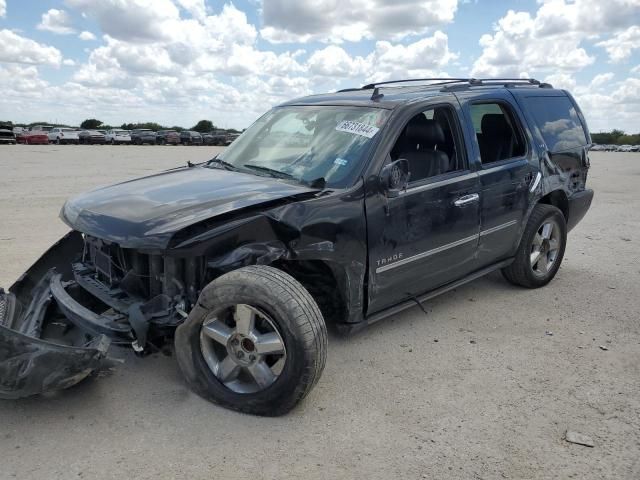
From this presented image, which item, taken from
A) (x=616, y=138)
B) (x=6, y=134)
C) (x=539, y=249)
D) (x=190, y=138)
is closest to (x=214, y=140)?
(x=190, y=138)

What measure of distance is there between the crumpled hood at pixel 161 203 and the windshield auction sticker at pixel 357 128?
620 mm

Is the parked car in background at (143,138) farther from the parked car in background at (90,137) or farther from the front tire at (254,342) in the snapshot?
the front tire at (254,342)

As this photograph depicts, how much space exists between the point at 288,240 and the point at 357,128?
1097mm

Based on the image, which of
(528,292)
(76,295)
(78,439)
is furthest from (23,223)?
(528,292)

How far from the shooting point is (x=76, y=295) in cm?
391

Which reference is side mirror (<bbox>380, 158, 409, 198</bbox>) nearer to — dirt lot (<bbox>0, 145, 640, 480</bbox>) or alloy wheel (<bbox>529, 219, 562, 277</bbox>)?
dirt lot (<bbox>0, 145, 640, 480</bbox>)

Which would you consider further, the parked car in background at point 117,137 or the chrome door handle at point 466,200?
the parked car in background at point 117,137

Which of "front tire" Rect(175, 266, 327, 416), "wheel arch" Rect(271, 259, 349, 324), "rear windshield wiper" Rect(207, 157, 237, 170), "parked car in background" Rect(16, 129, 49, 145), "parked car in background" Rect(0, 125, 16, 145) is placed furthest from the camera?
"parked car in background" Rect(16, 129, 49, 145)

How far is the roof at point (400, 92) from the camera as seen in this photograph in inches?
171

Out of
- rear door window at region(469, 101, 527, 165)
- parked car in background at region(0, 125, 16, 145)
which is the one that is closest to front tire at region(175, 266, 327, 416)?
rear door window at region(469, 101, 527, 165)

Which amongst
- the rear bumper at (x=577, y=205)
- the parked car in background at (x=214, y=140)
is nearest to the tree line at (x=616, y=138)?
the parked car in background at (x=214, y=140)

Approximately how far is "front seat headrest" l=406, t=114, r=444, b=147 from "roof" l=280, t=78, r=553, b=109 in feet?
0.64

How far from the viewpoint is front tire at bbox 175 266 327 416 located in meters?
3.09

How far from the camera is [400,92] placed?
4.68 m
